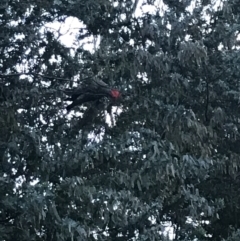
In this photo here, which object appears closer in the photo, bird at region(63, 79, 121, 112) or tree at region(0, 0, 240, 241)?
tree at region(0, 0, 240, 241)

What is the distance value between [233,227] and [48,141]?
2487mm

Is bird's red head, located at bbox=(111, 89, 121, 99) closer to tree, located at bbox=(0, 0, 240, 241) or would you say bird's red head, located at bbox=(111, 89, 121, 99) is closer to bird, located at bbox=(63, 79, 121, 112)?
bird, located at bbox=(63, 79, 121, 112)

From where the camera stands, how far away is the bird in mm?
6082

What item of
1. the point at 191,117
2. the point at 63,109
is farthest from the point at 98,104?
the point at 191,117

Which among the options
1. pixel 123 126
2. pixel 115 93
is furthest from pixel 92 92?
pixel 123 126

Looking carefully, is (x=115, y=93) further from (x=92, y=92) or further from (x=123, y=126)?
(x=123, y=126)

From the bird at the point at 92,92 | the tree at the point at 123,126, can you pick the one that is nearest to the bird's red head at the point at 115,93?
the bird at the point at 92,92

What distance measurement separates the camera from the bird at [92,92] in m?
6.08

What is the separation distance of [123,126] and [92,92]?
2.10ft

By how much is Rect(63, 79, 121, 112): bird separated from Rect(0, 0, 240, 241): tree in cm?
18

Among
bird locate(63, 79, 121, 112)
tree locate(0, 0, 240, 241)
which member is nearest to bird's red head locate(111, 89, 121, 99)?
bird locate(63, 79, 121, 112)

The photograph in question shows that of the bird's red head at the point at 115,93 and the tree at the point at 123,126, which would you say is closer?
the tree at the point at 123,126

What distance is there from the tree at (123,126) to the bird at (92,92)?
18cm

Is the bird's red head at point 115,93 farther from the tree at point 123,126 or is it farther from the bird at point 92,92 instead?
the tree at point 123,126
